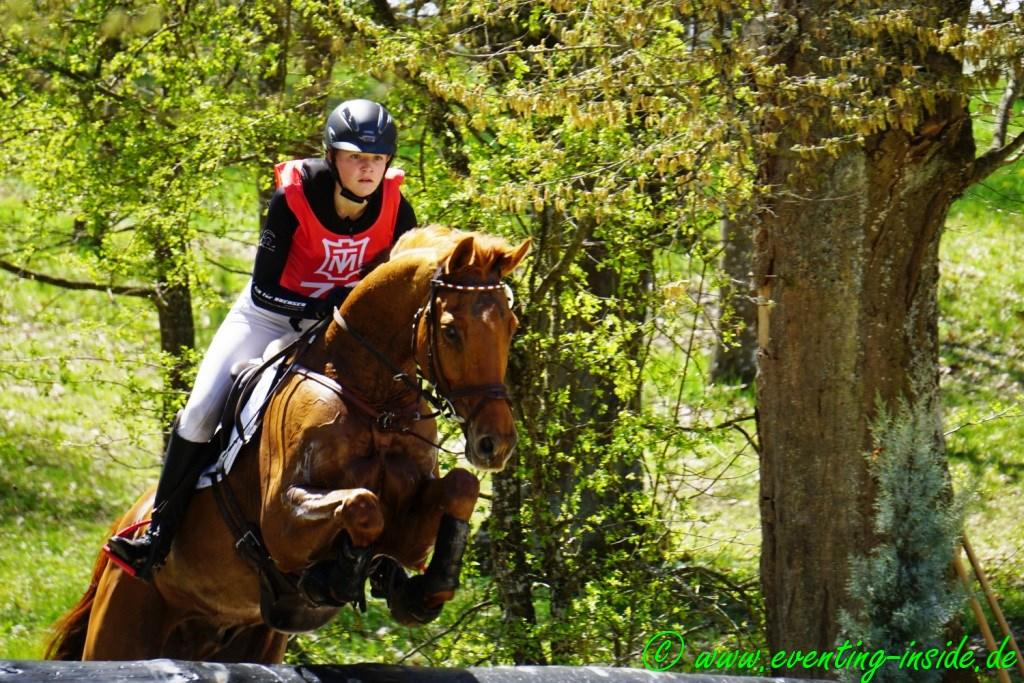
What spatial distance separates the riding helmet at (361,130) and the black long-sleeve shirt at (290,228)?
A: 0.52 feet

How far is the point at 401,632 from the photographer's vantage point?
955 cm

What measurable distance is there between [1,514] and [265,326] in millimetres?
8707

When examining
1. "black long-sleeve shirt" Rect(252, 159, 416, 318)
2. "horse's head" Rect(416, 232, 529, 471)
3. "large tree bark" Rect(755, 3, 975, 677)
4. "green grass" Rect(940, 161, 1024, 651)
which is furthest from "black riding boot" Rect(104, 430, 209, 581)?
"green grass" Rect(940, 161, 1024, 651)

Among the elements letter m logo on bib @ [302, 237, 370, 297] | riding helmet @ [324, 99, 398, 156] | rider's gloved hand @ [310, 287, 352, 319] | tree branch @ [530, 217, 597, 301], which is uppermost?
riding helmet @ [324, 99, 398, 156]

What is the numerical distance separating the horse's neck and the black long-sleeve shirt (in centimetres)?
40

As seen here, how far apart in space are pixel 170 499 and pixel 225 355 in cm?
68

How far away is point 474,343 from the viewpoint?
4.64 meters

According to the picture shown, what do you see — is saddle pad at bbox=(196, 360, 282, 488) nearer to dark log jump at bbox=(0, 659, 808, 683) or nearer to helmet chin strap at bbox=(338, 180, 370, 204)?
helmet chin strap at bbox=(338, 180, 370, 204)

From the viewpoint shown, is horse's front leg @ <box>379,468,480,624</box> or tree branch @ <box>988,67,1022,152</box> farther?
tree branch @ <box>988,67,1022,152</box>

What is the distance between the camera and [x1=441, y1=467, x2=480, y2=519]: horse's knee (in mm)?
4879

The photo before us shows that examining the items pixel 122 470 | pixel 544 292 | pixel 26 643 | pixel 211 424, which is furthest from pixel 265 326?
pixel 122 470

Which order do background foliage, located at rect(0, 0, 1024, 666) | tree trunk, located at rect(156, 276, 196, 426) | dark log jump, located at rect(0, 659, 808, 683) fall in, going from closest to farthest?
dark log jump, located at rect(0, 659, 808, 683) < background foliage, located at rect(0, 0, 1024, 666) < tree trunk, located at rect(156, 276, 196, 426)

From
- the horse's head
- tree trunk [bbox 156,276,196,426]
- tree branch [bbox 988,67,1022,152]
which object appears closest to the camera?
the horse's head

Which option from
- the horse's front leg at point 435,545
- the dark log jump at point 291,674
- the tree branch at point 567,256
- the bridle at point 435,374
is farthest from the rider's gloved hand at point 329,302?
the tree branch at point 567,256
